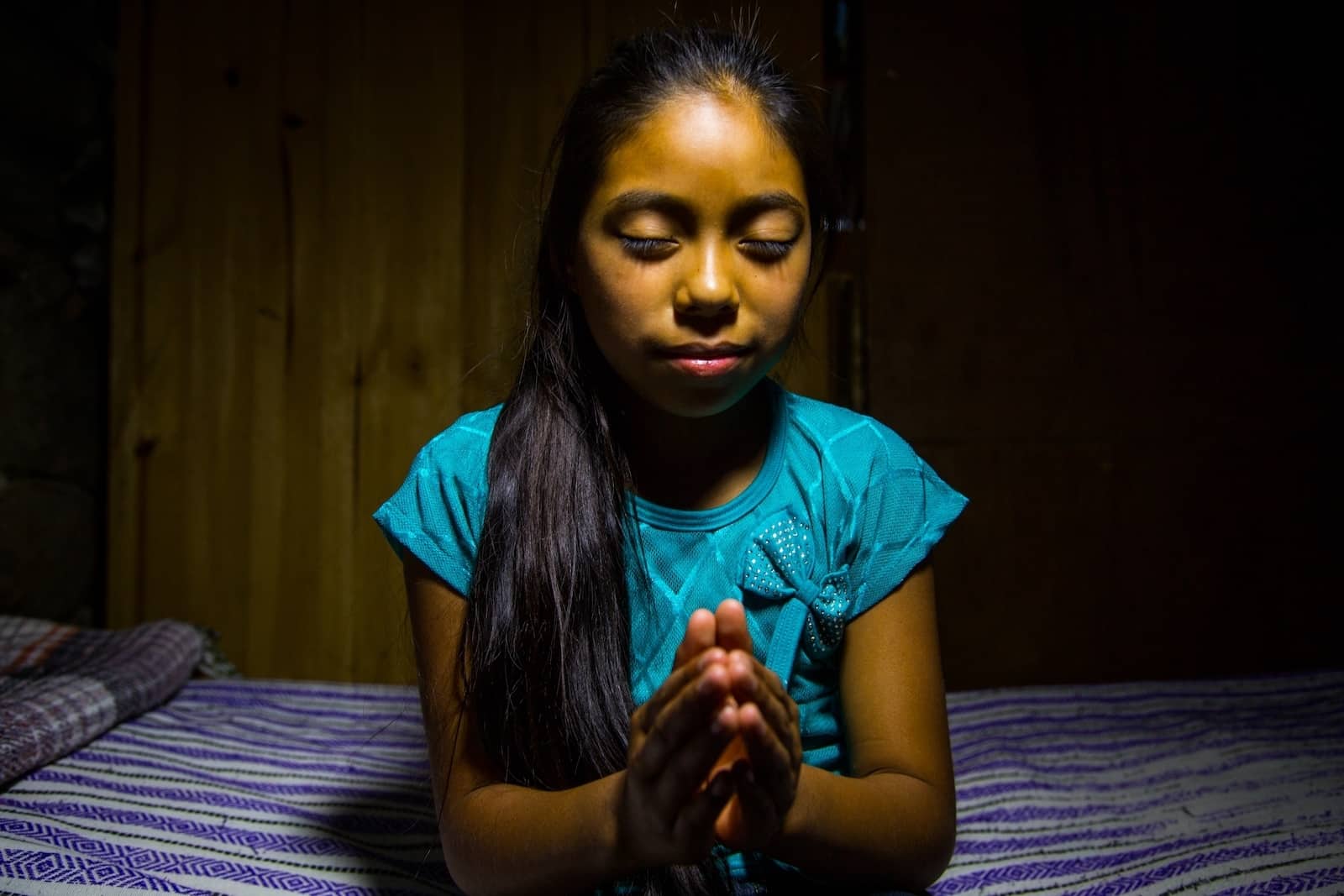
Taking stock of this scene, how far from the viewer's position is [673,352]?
0.97 m

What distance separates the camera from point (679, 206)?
37.8 inches

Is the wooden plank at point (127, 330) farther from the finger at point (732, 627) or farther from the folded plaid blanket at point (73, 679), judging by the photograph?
the finger at point (732, 627)

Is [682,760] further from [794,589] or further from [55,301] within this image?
[55,301]

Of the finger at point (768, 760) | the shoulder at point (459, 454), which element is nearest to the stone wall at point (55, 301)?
the shoulder at point (459, 454)

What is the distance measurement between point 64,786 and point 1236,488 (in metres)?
2.37

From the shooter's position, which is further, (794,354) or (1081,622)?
(1081,622)

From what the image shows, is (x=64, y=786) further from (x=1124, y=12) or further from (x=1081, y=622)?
(x=1124, y=12)

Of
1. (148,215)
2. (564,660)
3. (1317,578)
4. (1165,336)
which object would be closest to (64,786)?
(564,660)

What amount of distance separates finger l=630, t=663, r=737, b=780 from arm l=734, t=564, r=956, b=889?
3cm

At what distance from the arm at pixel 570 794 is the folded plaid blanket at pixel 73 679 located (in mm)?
760

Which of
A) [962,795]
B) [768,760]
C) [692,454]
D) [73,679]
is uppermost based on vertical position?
[692,454]

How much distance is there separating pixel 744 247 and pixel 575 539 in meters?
0.35

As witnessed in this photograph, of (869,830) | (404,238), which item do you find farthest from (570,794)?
(404,238)

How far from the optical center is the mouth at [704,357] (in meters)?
0.97
